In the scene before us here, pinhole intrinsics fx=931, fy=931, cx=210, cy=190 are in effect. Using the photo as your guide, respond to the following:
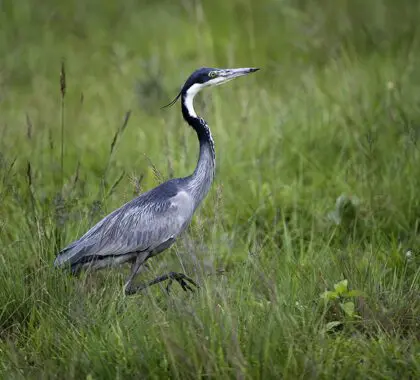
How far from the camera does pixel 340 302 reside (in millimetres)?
3945

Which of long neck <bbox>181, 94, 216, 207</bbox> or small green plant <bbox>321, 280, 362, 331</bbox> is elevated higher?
long neck <bbox>181, 94, 216, 207</bbox>

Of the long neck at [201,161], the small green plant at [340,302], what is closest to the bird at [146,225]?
the long neck at [201,161]

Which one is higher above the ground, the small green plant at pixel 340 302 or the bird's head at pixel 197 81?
the bird's head at pixel 197 81

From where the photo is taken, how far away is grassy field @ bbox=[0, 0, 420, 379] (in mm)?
3414

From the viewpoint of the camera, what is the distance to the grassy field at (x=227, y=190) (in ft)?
11.2

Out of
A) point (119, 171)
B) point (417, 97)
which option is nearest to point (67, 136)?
point (119, 171)

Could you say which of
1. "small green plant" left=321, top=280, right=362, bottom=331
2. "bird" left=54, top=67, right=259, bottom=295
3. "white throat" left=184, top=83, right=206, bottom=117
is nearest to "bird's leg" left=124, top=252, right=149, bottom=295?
"bird" left=54, top=67, right=259, bottom=295

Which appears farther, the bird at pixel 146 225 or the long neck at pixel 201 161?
the long neck at pixel 201 161

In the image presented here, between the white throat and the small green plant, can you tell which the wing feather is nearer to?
the white throat

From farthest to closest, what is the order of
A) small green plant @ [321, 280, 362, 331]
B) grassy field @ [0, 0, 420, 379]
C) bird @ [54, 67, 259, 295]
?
1. bird @ [54, 67, 259, 295]
2. small green plant @ [321, 280, 362, 331]
3. grassy field @ [0, 0, 420, 379]

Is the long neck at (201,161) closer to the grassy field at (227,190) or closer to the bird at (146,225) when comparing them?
the bird at (146,225)

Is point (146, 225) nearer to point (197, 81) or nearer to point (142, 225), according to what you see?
point (142, 225)

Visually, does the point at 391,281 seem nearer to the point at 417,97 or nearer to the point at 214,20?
the point at 417,97

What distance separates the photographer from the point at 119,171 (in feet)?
20.3
